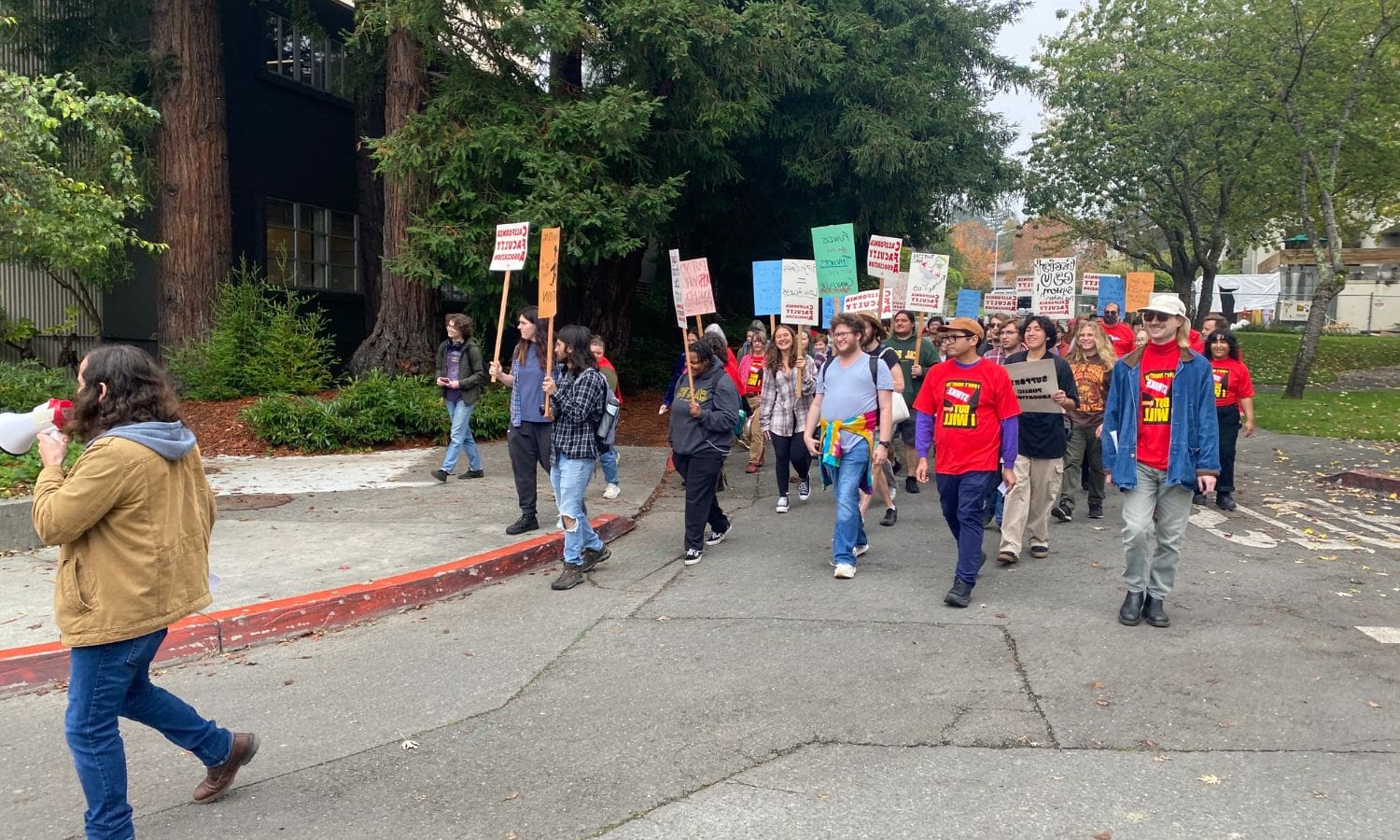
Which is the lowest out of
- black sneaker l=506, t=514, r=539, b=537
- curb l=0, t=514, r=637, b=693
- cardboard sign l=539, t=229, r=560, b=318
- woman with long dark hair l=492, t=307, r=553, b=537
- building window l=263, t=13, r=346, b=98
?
curb l=0, t=514, r=637, b=693

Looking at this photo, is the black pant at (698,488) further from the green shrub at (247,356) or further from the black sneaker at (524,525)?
the green shrub at (247,356)

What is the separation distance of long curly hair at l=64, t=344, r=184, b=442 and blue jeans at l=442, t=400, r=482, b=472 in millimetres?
7105

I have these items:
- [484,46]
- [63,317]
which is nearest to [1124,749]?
[484,46]

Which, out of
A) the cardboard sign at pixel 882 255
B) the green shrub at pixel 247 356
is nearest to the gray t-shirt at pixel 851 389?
the cardboard sign at pixel 882 255

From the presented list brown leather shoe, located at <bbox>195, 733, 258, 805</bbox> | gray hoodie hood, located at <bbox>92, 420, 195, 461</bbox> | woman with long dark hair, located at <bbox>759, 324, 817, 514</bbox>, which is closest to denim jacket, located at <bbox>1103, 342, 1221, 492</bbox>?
woman with long dark hair, located at <bbox>759, 324, 817, 514</bbox>

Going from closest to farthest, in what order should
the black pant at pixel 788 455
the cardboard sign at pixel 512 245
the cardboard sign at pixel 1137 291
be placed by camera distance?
the black pant at pixel 788 455, the cardboard sign at pixel 512 245, the cardboard sign at pixel 1137 291

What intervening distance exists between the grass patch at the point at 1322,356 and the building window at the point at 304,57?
21161 mm

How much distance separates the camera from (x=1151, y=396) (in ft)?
20.2

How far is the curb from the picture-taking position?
17.9ft

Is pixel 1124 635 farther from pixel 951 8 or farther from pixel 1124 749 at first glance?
pixel 951 8

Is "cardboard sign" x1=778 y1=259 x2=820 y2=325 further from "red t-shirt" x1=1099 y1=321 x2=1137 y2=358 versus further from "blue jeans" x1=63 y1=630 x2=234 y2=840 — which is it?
"blue jeans" x1=63 y1=630 x2=234 y2=840

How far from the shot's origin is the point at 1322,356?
3078cm

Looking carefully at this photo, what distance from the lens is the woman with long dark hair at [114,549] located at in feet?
11.1

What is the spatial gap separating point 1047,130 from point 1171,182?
3.94 m
